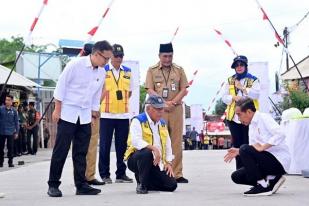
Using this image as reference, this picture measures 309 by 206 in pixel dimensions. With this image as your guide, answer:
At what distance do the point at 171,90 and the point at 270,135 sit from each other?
2.35 meters

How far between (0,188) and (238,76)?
365 centimetres

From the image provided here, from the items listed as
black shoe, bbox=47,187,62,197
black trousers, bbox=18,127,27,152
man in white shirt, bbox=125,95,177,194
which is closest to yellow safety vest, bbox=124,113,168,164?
man in white shirt, bbox=125,95,177,194

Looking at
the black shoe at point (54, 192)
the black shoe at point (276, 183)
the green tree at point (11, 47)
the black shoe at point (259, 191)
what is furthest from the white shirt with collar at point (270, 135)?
the green tree at point (11, 47)

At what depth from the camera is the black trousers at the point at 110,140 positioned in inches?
401

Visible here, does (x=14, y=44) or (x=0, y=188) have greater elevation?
(x=14, y=44)

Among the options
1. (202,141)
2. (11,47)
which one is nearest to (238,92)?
(202,141)

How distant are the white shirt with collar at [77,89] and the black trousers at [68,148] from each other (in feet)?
0.30

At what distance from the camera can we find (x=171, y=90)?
10266 millimetres

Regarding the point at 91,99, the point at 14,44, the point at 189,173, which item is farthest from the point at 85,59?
the point at 14,44

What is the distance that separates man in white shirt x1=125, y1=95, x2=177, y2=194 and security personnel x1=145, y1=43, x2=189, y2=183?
135 centimetres

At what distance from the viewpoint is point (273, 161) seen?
8273 mm

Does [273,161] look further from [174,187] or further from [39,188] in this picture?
[39,188]

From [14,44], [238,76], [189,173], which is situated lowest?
[189,173]

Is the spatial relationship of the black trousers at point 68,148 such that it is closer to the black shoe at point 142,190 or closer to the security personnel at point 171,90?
the black shoe at point 142,190
